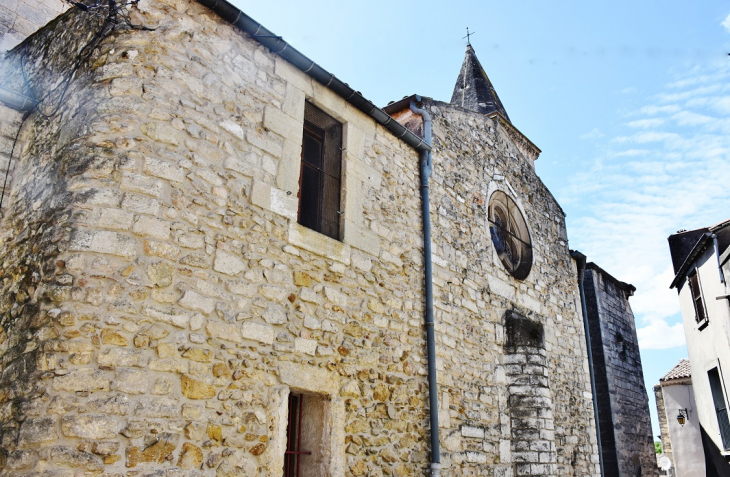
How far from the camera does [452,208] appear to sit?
6.82 m

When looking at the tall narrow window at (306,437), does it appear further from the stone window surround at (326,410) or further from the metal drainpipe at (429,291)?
the metal drainpipe at (429,291)

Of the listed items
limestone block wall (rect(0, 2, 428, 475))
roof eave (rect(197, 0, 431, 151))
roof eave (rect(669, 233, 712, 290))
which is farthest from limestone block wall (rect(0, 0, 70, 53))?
roof eave (rect(669, 233, 712, 290))

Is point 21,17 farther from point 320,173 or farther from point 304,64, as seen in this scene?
point 320,173

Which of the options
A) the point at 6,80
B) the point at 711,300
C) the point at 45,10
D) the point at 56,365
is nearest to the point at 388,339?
the point at 56,365

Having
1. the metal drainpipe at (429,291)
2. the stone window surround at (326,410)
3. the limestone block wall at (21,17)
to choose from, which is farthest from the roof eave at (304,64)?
the stone window surround at (326,410)

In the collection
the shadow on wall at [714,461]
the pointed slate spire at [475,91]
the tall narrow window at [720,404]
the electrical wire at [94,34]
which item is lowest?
the shadow on wall at [714,461]

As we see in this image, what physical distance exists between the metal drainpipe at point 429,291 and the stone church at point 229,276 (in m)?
0.02

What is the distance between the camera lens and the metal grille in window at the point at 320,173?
5164 mm

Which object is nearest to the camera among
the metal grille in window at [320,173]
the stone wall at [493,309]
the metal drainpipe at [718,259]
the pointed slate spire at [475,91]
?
the metal grille in window at [320,173]

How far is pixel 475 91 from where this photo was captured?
46.9 ft

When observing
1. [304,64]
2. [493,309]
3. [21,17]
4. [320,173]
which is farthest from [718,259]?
[21,17]

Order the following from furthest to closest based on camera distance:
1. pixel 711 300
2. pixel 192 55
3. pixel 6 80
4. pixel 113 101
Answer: pixel 711 300
pixel 6 80
pixel 192 55
pixel 113 101

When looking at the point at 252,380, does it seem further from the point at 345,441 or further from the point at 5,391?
the point at 5,391

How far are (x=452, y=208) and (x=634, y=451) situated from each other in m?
7.45
